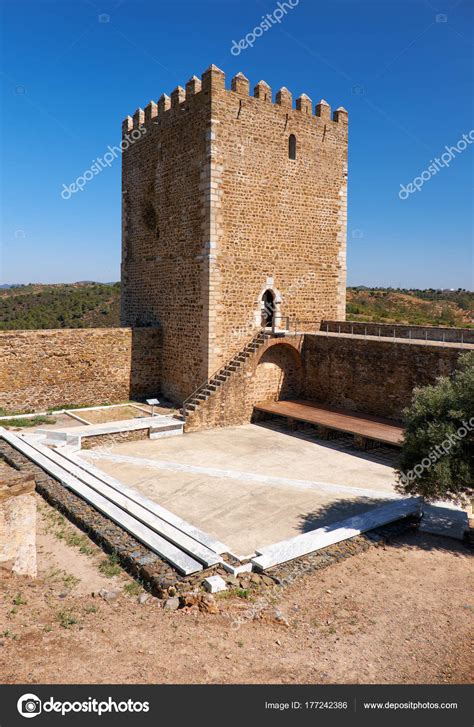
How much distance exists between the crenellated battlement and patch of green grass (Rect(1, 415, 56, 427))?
8926 mm

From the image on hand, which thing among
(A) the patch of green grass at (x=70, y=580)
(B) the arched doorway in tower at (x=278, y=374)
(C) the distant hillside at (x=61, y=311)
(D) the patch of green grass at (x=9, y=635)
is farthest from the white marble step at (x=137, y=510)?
(C) the distant hillside at (x=61, y=311)

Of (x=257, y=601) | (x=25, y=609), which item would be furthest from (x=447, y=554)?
(x=25, y=609)

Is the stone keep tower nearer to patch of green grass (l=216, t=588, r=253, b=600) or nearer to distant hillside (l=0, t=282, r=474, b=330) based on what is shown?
patch of green grass (l=216, t=588, r=253, b=600)

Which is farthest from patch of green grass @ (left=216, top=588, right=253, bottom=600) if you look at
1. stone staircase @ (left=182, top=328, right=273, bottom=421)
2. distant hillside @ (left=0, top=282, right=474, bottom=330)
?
distant hillside @ (left=0, top=282, right=474, bottom=330)

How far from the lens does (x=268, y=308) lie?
1496cm

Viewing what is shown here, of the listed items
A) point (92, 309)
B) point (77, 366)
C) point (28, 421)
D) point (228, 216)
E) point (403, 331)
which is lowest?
point (28, 421)

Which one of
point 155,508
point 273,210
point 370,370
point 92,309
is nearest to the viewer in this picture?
point 155,508

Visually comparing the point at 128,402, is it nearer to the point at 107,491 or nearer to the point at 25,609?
the point at 107,491

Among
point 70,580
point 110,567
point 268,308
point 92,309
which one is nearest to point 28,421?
point 268,308

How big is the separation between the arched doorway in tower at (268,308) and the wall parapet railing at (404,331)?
2132 mm

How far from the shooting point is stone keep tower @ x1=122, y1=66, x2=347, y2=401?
13.4 m

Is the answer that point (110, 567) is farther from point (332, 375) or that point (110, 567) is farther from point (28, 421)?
point (332, 375)

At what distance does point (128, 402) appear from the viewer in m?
14.9
